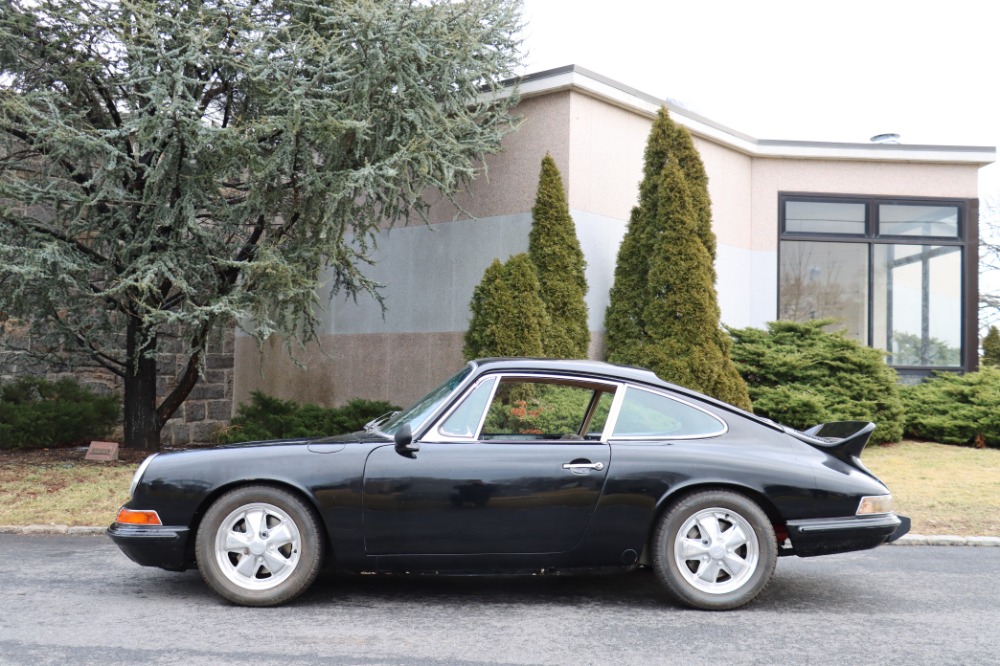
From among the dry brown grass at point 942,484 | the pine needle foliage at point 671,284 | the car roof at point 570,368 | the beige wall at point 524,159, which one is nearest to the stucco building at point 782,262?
the beige wall at point 524,159

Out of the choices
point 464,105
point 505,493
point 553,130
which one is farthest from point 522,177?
point 505,493

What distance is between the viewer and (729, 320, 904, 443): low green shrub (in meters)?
11.9

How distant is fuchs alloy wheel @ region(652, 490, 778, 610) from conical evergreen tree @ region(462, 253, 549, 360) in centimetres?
576

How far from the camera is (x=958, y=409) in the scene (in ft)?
42.2

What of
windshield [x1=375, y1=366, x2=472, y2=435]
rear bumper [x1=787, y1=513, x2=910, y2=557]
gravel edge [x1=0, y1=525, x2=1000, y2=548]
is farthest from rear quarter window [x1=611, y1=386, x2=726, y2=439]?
gravel edge [x1=0, y1=525, x2=1000, y2=548]

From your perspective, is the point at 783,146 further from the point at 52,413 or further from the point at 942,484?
the point at 52,413

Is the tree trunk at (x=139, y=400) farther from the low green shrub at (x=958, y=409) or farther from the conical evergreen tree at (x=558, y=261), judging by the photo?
the low green shrub at (x=958, y=409)

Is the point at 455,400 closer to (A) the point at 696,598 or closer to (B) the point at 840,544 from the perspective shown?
(A) the point at 696,598

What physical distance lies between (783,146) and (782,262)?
1917 mm

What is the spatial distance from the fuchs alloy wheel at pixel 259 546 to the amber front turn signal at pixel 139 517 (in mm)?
280

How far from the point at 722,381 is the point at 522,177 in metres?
3.82

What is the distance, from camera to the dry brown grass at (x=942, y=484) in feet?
25.1

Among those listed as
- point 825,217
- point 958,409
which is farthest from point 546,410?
point 825,217

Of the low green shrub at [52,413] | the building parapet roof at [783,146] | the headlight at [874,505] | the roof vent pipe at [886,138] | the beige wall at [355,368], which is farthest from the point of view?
the roof vent pipe at [886,138]
